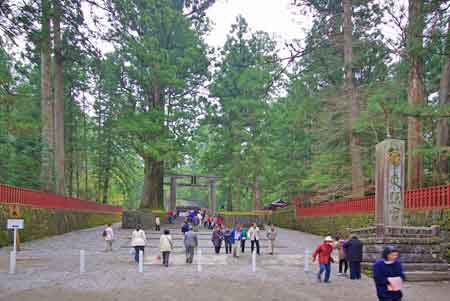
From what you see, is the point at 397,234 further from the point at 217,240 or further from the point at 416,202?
the point at 217,240

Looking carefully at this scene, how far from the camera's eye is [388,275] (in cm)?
643

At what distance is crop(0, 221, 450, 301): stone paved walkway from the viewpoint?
10.3m

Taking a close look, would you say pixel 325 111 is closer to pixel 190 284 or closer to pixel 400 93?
pixel 400 93

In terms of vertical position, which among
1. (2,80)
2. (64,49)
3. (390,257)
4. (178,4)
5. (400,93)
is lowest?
(390,257)

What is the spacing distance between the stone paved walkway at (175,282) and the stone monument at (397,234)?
1.12 m

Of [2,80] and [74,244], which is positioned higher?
[2,80]

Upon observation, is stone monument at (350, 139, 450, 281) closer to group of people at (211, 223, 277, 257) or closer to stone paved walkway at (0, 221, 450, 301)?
stone paved walkway at (0, 221, 450, 301)

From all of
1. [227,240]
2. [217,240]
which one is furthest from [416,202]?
[217,240]

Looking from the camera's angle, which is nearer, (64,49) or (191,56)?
(64,49)

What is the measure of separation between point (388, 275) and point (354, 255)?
6.67 meters

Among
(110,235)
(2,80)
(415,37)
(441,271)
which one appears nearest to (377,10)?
(415,37)

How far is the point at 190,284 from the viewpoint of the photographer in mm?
11766

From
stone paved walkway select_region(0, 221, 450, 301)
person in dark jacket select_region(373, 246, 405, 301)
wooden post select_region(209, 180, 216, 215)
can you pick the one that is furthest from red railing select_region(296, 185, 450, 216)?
wooden post select_region(209, 180, 216, 215)

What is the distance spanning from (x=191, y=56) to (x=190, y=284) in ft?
78.3
